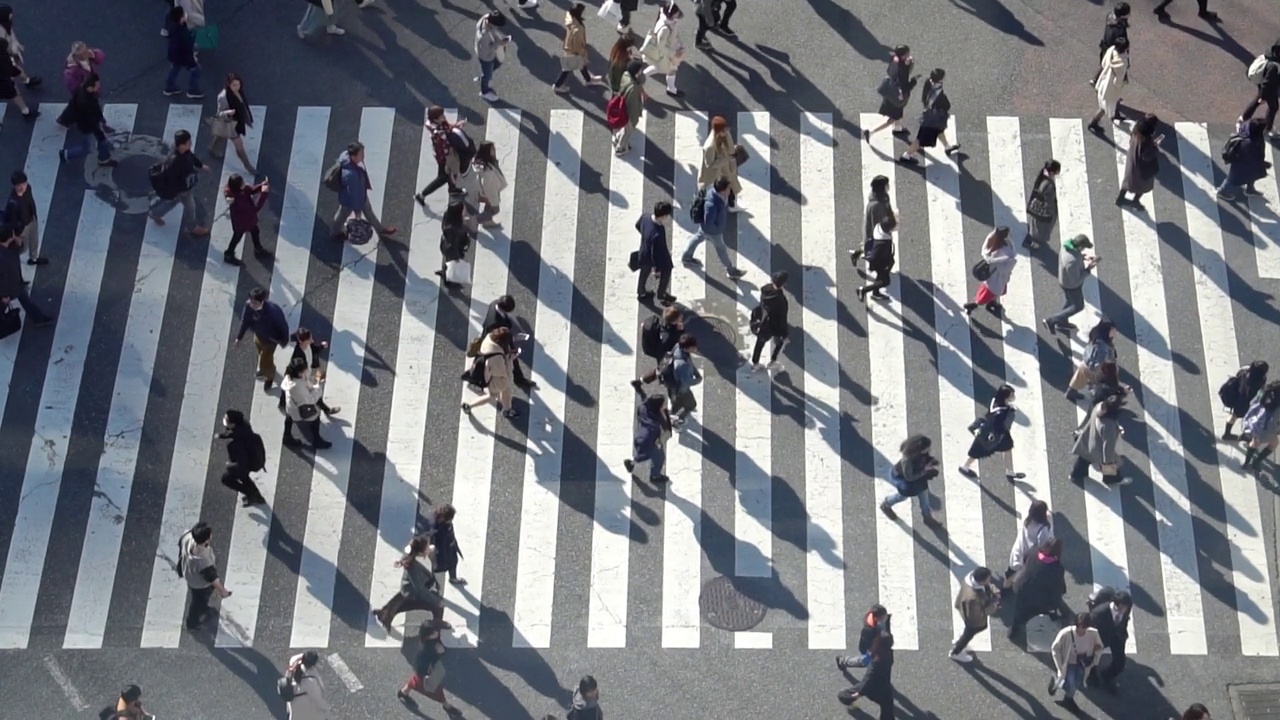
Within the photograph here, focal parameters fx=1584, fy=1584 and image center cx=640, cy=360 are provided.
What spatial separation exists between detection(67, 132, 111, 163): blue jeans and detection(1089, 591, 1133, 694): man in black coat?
14310mm

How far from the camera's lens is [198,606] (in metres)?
17.5

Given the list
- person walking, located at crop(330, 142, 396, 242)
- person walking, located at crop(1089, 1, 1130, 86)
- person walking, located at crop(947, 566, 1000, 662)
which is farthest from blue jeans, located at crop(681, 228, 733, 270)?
person walking, located at crop(1089, 1, 1130, 86)

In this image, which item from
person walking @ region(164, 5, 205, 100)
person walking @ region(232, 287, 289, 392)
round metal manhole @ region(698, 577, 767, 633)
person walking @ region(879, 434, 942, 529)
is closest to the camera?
person walking @ region(879, 434, 942, 529)

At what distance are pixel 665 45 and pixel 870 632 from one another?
963cm

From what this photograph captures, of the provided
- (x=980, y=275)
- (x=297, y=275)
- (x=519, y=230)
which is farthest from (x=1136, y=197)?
(x=297, y=275)

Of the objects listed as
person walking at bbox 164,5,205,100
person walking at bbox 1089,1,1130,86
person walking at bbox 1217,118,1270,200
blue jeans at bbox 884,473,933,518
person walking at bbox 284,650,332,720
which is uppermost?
person walking at bbox 164,5,205,100

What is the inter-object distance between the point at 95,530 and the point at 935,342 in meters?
10.5

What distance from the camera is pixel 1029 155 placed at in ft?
73.1

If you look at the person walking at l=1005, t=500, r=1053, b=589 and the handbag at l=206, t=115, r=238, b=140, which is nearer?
the person walking at l=1005, t=500, r=1053, b=589

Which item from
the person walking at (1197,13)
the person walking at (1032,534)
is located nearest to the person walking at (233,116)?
the person walking at (1032,534)

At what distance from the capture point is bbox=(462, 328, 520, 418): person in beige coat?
1852 centimetres

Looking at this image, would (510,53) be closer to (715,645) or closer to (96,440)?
(96,440)

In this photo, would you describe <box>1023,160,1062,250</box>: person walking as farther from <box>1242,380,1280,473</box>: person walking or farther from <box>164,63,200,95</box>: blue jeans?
<box>164,63,200,95</box>: blue jeans

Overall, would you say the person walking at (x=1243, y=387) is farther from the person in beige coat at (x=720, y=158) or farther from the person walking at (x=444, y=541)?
the person walking at (x=444, y=541)
